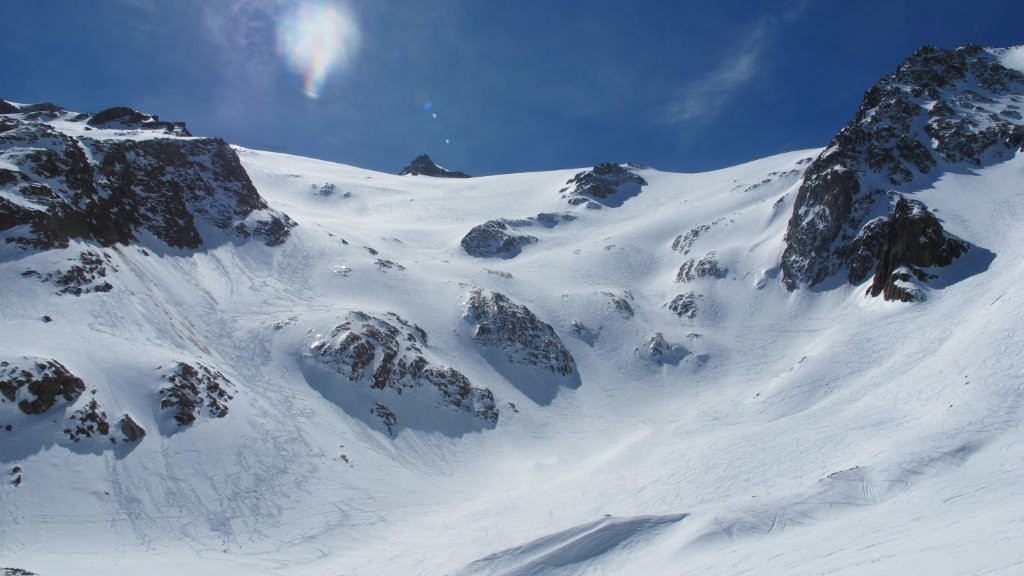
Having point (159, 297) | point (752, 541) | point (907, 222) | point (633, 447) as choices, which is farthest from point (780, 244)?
point (159, 297)

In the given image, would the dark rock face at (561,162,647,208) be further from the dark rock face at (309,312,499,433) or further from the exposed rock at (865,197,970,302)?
the dark rock face at (309,312,499,433)

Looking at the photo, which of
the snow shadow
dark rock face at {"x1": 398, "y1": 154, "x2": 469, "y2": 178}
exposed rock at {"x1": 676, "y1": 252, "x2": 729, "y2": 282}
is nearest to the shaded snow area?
the snow shadow

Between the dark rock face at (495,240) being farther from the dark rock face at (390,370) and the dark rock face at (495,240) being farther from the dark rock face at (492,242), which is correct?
the dark rock face at (390,370)

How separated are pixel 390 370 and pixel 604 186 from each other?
73452mm

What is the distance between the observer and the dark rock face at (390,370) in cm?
3606

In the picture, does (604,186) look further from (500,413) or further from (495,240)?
(500,413)

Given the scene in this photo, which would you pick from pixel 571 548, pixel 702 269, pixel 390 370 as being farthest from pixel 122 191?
pixel 702 269

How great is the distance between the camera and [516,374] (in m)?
45.3

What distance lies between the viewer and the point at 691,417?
1483 inches

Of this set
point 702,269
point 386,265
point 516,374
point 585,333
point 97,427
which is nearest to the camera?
point 97,427

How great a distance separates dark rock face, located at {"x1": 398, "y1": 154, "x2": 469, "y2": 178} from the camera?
15412 centimetres

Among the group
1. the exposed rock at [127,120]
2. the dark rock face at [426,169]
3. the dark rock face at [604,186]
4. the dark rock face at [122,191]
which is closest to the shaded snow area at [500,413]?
the dark rock face at [122,191]

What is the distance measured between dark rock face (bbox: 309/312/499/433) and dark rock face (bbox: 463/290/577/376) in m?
6.80

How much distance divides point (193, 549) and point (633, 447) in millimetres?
22567
